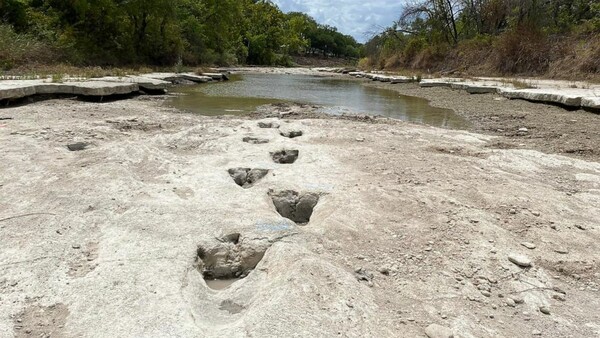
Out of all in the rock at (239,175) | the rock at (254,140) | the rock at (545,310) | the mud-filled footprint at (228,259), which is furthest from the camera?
the rock at (254,140)

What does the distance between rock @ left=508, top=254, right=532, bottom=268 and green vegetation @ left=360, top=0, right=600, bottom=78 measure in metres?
13.7

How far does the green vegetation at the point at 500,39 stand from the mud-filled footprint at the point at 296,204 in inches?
543

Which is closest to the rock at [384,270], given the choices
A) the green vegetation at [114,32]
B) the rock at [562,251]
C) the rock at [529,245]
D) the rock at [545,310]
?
the rock at [545,310]

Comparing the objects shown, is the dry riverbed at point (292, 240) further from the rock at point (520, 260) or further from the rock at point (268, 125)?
the rock at point (268, 125)

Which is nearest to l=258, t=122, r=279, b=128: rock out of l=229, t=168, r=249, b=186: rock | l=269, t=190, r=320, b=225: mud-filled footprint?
l=229, t=168, r=249, b=186: rock

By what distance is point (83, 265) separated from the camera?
253 centimetres

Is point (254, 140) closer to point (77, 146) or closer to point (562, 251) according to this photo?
point (77, 146)

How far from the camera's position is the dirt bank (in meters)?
5.98

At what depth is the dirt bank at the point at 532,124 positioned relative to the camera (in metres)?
5.98

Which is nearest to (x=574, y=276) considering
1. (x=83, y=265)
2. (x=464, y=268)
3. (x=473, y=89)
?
(x=464, y=268)

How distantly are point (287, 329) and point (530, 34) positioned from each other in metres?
19.1

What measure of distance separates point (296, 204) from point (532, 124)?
19.8 feet

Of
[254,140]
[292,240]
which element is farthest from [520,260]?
[254,140]

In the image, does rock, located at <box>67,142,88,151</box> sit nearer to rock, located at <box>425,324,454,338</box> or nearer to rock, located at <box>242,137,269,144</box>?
rock, located at <box>242,137,269,144</box>
